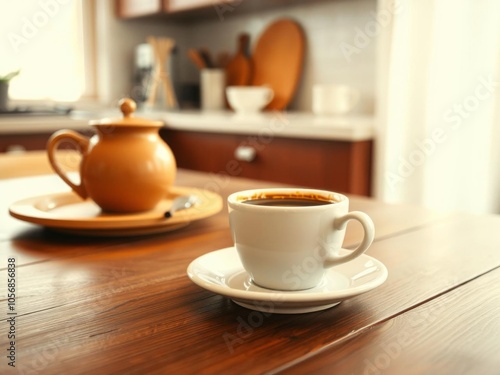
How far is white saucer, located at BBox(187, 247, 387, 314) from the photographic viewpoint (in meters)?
0.46

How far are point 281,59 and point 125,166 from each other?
2099 mm

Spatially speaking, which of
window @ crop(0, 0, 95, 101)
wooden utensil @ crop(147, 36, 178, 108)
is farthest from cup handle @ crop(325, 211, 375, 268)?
window @ crop(0, 0, 95, 101)

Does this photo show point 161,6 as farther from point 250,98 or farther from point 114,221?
point 114,221

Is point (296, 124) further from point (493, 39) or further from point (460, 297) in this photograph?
point (460, 297)

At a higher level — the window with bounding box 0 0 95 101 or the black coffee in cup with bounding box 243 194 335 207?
the window with bounding box 0 0 95 101

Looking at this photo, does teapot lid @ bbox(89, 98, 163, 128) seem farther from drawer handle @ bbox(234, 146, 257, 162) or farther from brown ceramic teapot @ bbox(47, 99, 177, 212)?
drawer handle @ bbox(234, 146, 257, 162)

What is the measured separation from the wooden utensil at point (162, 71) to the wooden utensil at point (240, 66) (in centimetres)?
33

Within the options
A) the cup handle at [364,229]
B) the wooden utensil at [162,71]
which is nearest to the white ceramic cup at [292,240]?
the cup handle at [364,229]

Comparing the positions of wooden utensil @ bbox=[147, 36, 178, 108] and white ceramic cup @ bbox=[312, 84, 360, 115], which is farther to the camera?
wooden utensil @ bbox=[147, 36, 178, 108]

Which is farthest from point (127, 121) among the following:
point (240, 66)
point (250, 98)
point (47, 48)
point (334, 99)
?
point (47, 48)

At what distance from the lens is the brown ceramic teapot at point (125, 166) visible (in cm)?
81

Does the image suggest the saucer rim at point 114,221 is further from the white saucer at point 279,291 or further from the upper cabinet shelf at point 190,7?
the upper cabinet shelf at point 190,7

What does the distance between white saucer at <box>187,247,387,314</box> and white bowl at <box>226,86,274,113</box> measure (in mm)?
2034

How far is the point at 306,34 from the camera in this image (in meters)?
2.73
